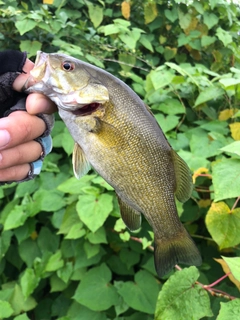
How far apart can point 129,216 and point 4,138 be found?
0.35m

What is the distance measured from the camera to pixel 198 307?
992 millimetres

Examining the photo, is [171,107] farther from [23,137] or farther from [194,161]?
[23,137]

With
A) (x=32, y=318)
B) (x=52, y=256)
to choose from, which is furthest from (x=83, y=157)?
(x=32, y=318)

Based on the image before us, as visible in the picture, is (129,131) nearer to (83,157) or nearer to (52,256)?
(83,157)

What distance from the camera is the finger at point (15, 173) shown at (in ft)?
3.23

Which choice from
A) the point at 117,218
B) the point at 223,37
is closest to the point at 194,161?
the point at 117,218

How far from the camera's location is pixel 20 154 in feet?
3.09

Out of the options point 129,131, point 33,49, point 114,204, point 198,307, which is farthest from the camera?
point 33,49

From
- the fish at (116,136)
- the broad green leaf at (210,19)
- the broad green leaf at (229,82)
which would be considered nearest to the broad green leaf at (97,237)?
the fish at (116,136)

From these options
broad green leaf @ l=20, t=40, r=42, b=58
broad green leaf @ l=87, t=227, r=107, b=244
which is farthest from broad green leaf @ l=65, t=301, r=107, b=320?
broad green leaf @ l=20, t=40, r=42, b=58

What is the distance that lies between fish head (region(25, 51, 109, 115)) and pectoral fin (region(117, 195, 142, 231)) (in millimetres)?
238

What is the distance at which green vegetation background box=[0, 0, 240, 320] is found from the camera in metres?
1.14

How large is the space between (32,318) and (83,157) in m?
1.23

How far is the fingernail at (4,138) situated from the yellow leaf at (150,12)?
1831mm
